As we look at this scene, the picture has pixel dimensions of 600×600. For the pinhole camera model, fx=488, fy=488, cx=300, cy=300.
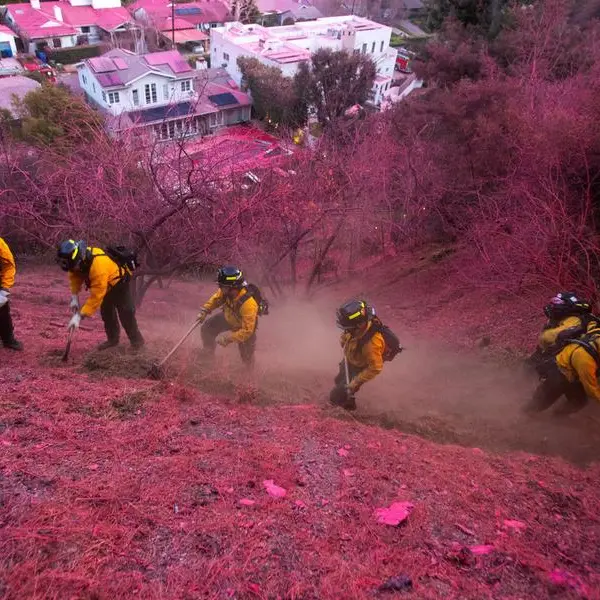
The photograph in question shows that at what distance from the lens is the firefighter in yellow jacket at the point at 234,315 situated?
611 centimetres

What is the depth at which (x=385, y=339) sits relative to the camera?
593 centimetres

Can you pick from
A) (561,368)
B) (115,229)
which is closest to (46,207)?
(115,229)

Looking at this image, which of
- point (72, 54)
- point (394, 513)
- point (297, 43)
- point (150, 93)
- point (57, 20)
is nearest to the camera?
point (394, 513)

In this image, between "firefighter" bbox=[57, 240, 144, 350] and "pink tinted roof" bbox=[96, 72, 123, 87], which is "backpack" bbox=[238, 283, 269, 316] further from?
"pink tinted roof" bbox=[96, 72, 123, 87]

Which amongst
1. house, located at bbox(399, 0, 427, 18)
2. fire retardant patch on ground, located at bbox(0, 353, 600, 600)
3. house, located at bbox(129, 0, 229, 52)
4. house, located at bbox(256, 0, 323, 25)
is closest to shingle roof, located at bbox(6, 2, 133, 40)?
house, located at bbox(129, 0, 229, 52)

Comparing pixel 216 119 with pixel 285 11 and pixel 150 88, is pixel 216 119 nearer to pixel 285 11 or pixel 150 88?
pixel 150 88

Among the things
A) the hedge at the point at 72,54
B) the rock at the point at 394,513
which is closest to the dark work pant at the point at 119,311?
the rock at the point at 394,513

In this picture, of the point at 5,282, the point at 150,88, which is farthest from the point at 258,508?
the point at 150,88

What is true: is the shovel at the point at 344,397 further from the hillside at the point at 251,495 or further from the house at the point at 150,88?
the house at the point at 150,88

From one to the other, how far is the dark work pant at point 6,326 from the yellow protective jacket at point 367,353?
4.19 metres

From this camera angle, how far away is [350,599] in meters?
3.10

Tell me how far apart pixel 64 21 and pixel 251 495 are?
5017cm

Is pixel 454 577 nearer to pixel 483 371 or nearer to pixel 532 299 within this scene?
pixel 483 371

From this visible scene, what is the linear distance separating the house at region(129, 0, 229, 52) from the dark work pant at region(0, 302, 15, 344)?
41586mm
